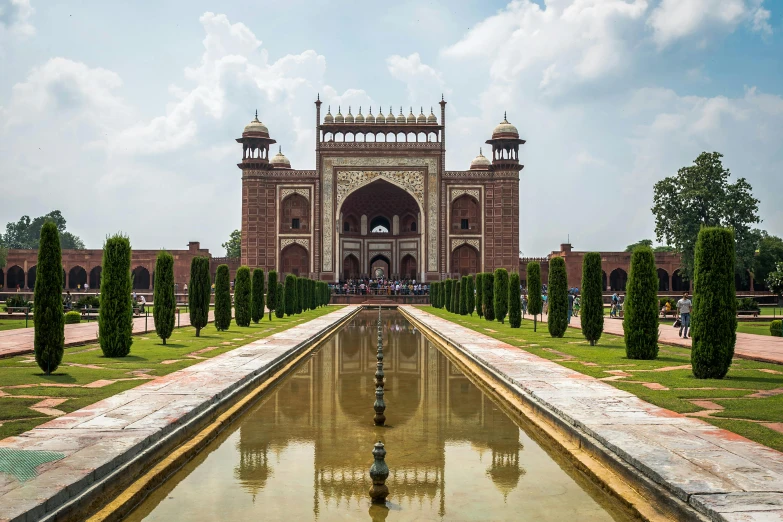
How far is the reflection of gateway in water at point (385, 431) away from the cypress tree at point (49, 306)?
2.27 metres

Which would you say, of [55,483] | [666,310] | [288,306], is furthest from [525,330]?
[55,483]

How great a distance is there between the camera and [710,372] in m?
6.82

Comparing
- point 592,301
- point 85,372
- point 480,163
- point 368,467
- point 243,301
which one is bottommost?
point 368,467

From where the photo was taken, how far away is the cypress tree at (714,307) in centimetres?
681

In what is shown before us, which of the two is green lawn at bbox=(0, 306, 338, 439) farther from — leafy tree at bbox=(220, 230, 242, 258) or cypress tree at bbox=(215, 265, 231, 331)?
leafy tree at bbox=(220, 230, 242, 258)

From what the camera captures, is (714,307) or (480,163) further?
(480,163)

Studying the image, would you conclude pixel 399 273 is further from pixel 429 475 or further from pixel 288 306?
pixel 429 475

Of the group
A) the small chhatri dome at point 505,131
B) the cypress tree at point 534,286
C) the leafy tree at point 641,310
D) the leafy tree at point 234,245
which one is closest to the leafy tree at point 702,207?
the small chhatri dome at point 505,131

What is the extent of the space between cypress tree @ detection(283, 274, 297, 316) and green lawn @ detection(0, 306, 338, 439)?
8642 mm

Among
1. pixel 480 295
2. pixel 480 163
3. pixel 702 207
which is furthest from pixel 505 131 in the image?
pixel 480 295

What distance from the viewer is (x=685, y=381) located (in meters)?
6.63

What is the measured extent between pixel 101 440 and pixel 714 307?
5.66 meters

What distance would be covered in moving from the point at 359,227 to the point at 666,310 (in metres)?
23.1

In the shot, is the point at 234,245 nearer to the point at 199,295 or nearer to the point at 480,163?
the point at 480,163
